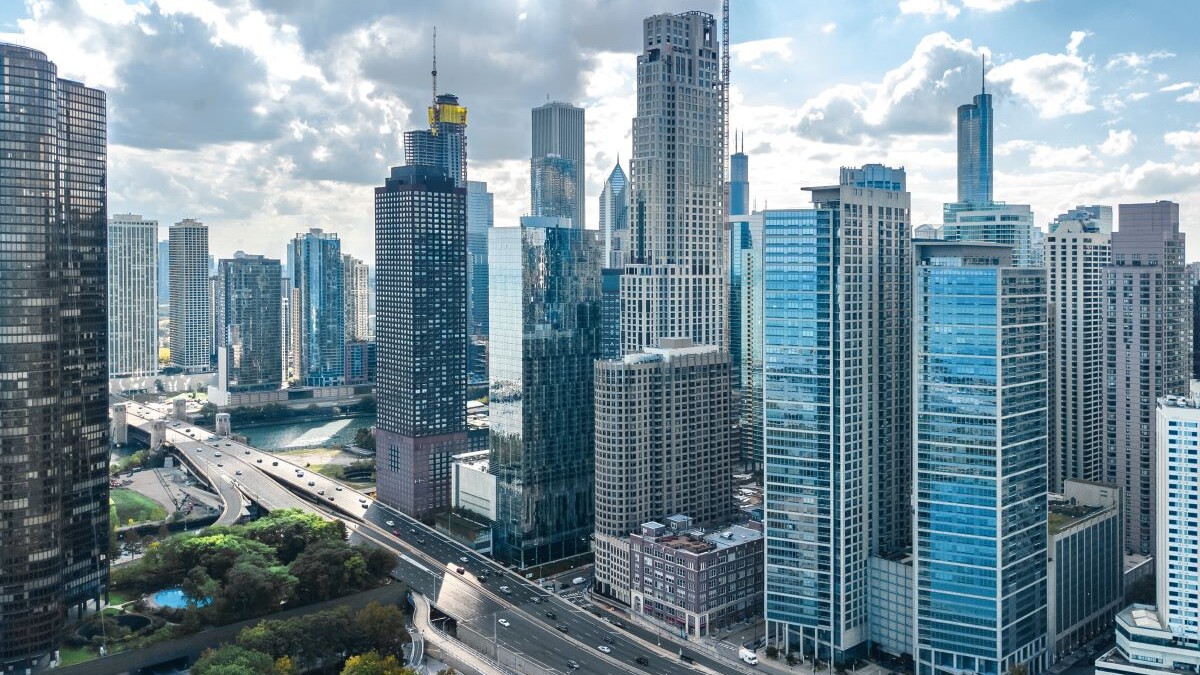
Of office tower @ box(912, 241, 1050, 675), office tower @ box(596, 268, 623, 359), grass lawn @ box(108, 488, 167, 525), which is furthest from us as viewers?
grass lawn @ box(108, 488, 167, 525)

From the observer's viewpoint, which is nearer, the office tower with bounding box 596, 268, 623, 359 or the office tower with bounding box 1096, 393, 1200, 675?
the office tower with bounding box 1096, 393, 1200, 675

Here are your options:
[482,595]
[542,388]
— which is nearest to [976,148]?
[542,388]

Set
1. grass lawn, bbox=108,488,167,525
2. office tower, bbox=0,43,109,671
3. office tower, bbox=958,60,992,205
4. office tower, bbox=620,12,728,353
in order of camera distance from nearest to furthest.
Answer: office tower, bbox=0,43,109,671 < office tower, bbox=620,12,728,353 < grass lawn, bbox=108,488,167,525 < office tower, bbox=958,60,992,205

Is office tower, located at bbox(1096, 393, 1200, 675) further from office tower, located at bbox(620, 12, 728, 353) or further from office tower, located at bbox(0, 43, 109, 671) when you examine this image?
→ office tower, located at bbox(0, 43, 109, 671)

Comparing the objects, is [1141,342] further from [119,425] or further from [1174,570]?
[119,425]

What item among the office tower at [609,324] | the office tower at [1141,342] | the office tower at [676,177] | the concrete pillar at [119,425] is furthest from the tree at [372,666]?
the concrete pillar at [119,425]

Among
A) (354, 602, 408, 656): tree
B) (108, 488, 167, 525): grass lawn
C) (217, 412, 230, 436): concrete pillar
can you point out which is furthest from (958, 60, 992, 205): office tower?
(217, 412, 230, 436): concrete pillar
